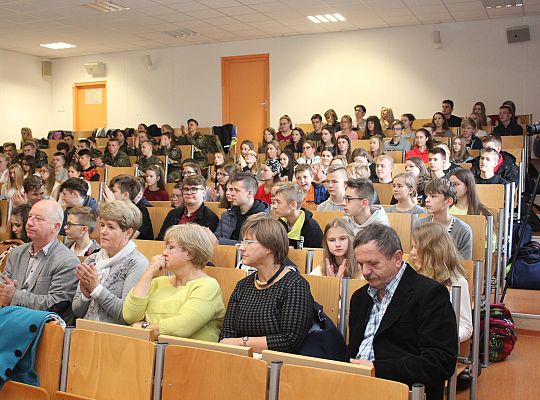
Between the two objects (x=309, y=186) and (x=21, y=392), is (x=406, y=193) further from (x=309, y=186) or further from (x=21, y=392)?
(x=21, y=392)

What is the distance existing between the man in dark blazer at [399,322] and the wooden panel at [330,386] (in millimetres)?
265

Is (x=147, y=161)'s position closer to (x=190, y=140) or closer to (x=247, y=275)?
(x=190, y=140)

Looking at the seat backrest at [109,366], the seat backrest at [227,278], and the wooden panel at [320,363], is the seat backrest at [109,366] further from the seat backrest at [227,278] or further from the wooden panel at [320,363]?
the seat backrest at [227,278]

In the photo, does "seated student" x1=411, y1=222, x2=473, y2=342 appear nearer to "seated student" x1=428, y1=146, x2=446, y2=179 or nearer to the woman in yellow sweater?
the woman in yellow sweater

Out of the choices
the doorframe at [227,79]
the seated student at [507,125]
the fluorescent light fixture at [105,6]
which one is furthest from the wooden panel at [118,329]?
the doorframe at [227,79]

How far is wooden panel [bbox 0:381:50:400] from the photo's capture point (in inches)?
91.4

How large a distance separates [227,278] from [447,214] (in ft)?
5.17

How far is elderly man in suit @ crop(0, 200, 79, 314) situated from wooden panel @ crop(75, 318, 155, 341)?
29.5 inches

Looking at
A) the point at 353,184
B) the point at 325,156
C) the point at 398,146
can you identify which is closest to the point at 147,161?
the point at 325,156

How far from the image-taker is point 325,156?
7.37m

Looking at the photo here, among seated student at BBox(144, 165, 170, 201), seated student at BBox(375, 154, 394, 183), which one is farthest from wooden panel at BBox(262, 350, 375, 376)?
seated student at BBox(144, 165, 170, 201)

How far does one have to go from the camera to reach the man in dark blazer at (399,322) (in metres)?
2.16

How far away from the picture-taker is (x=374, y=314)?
2.42m

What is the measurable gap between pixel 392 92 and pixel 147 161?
455 centimetres
